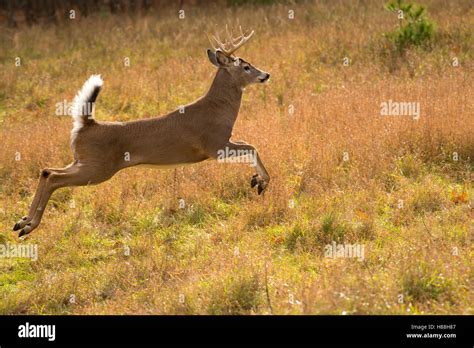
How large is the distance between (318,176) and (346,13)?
29.1 ft

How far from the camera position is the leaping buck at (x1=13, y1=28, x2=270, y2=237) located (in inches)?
335

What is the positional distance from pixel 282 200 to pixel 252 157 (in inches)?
22.2

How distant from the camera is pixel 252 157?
29.0 feet

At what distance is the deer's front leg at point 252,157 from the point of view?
28.9 feet


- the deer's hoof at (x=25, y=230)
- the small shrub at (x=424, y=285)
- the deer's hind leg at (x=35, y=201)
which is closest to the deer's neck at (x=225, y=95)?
the deer's hind leg at (x=35, y=201)

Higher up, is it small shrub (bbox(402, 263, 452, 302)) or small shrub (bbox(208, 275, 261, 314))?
small shrub (bbox(402, 263, 452, 302))

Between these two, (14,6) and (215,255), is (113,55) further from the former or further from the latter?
(215,255)

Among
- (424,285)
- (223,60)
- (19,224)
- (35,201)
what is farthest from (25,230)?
(424,285)

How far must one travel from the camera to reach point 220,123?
9.13m

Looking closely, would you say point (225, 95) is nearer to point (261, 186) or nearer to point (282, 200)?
point (261, 186)

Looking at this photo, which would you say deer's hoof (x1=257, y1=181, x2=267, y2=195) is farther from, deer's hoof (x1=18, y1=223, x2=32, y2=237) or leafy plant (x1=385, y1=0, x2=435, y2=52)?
leafy plant (x1=385, y1=0, x2=435, y2=52)

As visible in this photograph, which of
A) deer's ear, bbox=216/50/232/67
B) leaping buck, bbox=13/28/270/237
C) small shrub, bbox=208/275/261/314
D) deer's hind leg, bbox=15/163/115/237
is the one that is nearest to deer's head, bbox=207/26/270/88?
deer's ear, bbox=216/50/232/67

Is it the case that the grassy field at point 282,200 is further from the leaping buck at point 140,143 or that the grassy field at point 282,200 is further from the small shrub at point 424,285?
the leaping buck at point 140,143
